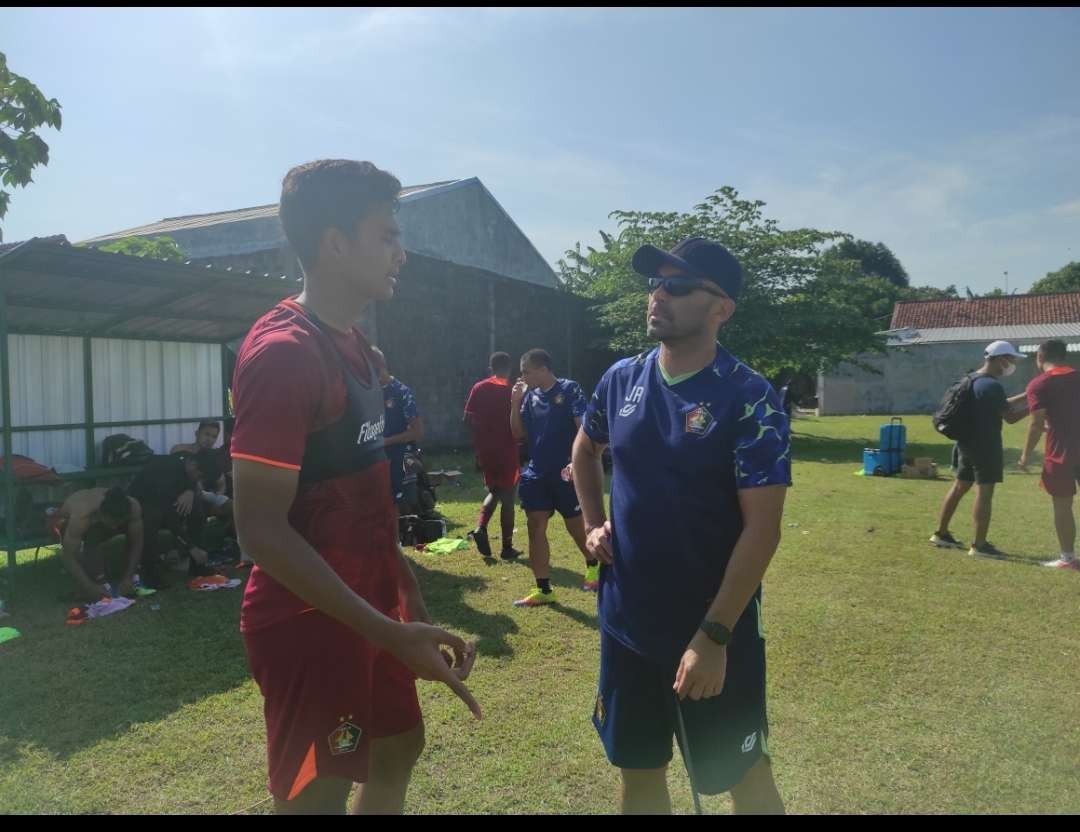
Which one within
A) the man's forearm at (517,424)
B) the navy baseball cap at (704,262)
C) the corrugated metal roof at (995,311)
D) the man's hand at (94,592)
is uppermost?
the corrugated metal roof at (995,311)

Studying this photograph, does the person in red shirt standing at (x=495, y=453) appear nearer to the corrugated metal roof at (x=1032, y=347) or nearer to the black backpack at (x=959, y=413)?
the black backpack at (x=959, y=413)

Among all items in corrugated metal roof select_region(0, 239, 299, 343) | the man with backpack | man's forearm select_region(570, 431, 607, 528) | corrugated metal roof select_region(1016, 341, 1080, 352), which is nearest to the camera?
man's forearm select_region(570, 431, 607, 528)

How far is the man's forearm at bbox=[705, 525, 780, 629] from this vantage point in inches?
82.3

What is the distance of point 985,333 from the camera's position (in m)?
41.8

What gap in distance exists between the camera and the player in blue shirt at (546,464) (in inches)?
243

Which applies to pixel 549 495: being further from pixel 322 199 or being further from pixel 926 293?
pixel 926 293

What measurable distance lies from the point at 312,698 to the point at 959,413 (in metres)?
7.60

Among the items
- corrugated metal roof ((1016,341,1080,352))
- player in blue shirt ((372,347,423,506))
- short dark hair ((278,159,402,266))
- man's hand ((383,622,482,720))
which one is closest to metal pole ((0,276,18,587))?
player in blue shirt ((372,347,423,506))

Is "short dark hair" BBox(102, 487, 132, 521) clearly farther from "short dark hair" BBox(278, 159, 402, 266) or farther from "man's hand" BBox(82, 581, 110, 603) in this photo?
"short dark hair" BBox(278, 159, 402, 266)

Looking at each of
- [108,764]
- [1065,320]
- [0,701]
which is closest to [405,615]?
[108,764]

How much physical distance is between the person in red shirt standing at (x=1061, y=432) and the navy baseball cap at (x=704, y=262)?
5950 millimetres

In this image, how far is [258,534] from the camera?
1.56 meters

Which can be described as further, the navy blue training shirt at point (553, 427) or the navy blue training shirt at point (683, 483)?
the navy blue training shirt at point (553, 427)

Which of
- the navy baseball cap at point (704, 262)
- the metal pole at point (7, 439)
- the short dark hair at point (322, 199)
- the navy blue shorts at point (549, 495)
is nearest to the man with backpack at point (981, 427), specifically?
the navy blue shorts at point (549, 495)
